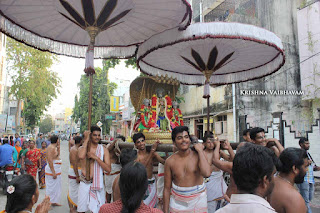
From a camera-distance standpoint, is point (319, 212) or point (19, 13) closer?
point (19, 13)

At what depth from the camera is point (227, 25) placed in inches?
196

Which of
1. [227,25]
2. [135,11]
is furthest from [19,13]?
[227,25]

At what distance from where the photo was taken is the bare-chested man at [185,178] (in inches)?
127

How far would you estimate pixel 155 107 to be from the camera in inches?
262

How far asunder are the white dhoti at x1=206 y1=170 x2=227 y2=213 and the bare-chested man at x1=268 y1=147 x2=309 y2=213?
2.30 meters

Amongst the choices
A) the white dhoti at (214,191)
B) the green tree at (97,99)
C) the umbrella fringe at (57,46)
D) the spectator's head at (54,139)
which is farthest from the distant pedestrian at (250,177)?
the green tree at (97,99)

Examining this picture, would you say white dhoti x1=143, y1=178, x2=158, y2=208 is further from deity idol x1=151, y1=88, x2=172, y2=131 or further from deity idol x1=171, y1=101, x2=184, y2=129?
deity idol x1=171, y1=101, x2=184, y2=129

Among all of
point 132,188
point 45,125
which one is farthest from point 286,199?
point 45,125

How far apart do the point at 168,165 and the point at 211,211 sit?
1780mm

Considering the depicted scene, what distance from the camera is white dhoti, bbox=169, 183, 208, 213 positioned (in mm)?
3201

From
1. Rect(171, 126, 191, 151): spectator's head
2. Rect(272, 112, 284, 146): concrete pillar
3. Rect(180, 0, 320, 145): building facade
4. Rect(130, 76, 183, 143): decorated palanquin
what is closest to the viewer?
Rect(171, 126, 191, 151): spectator's head

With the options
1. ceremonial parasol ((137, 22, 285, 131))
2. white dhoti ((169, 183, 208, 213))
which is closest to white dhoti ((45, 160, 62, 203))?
ceremonial parasol ((137, 22, 285, 131))

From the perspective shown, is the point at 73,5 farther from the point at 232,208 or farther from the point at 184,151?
the point at 232,208

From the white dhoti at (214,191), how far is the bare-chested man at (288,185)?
2.30 meters
